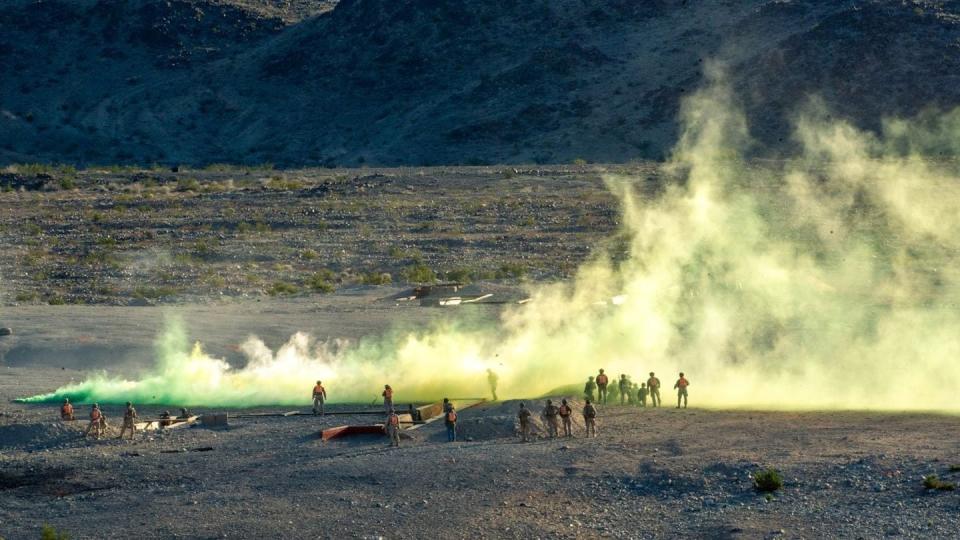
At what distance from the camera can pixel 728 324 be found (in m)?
44.2

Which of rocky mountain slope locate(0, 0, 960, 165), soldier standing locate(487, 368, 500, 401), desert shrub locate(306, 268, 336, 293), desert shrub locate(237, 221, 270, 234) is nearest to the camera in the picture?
soldier standing locate(487, 368, 500, 401)

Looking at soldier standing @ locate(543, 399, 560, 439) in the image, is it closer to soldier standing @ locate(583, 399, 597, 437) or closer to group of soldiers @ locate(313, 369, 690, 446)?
group of soldiers @ locate(313, 369, 690, 446)

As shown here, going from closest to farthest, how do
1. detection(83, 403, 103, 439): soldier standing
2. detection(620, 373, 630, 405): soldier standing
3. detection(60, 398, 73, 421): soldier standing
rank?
detection(83, 403, 103, 439): soldier standing < detection(60, 398, 73, 421): soldier standing < detection(620, 373, 630, 405): soldier standing

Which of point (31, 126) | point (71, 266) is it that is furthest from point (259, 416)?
point (31, 126)

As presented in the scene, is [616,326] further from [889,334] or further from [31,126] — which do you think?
[31,126]

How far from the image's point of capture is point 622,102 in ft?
323

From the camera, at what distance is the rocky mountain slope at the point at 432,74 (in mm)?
93062

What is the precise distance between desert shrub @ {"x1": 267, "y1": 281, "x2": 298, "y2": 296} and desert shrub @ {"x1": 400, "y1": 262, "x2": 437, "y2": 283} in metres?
4.62

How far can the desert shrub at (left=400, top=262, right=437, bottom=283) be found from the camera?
56.2 m

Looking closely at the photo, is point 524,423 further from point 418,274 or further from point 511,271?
point 418,274

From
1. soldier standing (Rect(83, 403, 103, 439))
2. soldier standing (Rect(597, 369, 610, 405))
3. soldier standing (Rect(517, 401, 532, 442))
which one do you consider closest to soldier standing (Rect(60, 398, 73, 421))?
soldier standing (Rect(83, 403, 103, 439))

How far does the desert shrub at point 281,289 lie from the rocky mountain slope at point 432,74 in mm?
38876

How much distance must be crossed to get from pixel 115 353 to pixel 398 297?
451 inches

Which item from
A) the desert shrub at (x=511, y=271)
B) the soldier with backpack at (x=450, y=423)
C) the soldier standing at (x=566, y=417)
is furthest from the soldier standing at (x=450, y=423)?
the desert shrub at (x=511, y=271)
